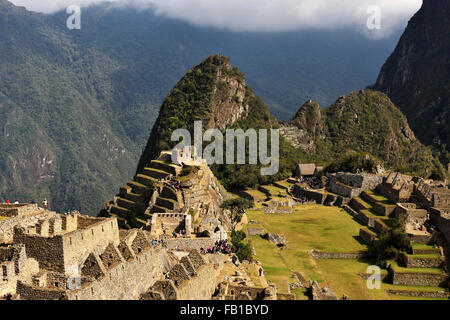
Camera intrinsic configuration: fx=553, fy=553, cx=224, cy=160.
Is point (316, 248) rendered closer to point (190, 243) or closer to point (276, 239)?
point (276, 239)

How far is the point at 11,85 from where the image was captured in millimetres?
181375

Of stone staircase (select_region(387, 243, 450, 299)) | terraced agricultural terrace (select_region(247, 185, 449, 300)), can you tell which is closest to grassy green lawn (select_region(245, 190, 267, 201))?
terraced agricultural terrace (select_region(247, 185, 449, 300))

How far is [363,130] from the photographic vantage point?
148m

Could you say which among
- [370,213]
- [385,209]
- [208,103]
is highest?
[208,103]

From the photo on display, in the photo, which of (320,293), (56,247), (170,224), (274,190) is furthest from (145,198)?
(56,247)

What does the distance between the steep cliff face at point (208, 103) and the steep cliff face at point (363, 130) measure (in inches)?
655

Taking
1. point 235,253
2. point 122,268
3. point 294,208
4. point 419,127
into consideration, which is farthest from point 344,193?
point 419,127

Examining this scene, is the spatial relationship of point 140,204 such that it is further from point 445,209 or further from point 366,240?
point 445,209

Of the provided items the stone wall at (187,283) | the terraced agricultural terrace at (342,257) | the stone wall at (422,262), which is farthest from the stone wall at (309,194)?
the stone wall at (187,283)

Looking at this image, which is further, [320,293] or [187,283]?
[320,293]

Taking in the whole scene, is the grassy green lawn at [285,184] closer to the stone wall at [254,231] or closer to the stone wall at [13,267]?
the stone wall at [254,231]

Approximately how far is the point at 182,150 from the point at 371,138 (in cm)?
9151

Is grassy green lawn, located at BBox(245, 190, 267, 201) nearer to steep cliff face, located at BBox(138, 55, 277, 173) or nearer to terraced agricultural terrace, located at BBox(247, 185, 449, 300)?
terraced agricultural terrace, located at BBox(247, 185, 449, 300)

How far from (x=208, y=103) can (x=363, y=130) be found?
4904 centimetres
